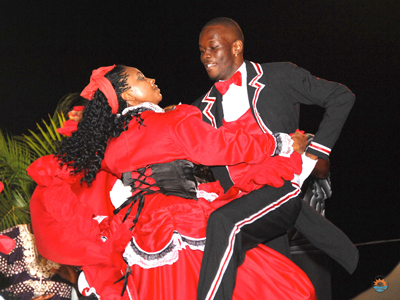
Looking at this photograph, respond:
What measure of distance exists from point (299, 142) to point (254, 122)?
0.32 m

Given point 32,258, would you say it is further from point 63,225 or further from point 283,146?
point 283,146

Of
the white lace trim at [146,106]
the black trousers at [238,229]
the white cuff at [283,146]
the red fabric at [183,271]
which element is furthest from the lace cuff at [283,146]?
the white lace trim at [146,106]

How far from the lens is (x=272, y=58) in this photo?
3848 millimetres

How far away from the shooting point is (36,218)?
185 centimetres

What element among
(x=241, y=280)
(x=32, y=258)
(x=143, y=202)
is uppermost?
(x=143, y=202)

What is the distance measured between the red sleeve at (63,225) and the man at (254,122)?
1.40 feet

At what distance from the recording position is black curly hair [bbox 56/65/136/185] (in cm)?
188

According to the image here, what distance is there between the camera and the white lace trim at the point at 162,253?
1.64 metres

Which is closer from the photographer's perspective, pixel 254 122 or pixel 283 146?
pixel 283 146

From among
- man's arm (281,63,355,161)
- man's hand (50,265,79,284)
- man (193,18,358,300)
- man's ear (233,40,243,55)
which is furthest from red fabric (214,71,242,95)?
man's hand (50,265,79,284)

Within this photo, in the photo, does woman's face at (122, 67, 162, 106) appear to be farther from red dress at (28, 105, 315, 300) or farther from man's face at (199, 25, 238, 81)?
man's face at (199, 25, 238, 81)

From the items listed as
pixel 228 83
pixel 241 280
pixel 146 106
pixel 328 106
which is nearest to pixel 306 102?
pixel 328 106

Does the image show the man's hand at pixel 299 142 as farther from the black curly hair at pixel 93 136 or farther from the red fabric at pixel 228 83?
the black curly hair at pixel 93 136

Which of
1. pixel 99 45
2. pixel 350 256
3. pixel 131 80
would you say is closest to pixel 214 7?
pixel 99 45
